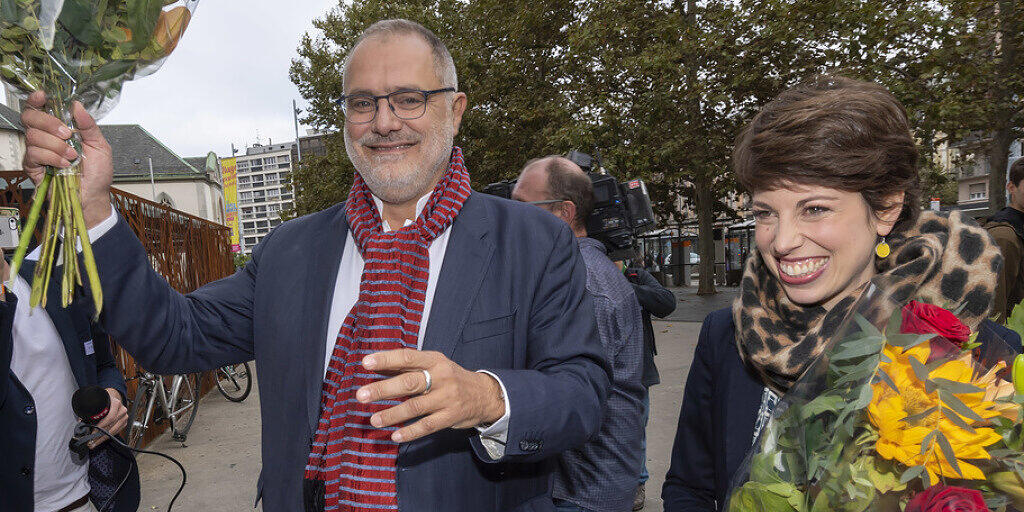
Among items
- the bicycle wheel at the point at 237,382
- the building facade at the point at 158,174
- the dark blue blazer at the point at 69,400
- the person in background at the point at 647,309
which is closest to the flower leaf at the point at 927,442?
the dark blue blazer at the point at 69,400

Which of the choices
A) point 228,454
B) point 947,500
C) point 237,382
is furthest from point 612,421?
point 237,382

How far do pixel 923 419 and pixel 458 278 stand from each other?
1.09m

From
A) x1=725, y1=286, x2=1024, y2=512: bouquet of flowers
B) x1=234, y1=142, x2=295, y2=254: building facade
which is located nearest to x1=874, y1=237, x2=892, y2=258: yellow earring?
x1=725, y1=286, x2=1024, y2=512: bouquet of flowers

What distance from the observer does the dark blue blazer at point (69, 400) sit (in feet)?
7.38

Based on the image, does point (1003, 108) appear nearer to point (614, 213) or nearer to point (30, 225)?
point (614, 213)

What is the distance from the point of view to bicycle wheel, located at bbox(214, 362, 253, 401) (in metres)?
9.25

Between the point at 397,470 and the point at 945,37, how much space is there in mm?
14904

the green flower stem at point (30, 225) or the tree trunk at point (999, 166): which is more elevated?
the tree trunk at point (999, 166)

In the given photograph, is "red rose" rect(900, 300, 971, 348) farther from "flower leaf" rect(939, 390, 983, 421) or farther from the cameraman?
the cameraman

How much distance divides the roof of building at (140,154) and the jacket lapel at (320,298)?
66.3 meters

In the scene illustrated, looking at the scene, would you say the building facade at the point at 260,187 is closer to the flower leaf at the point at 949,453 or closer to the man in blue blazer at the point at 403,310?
the man in blue blazer at the point at 403,310

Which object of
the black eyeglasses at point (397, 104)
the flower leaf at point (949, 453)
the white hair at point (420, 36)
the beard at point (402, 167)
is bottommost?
the flower leaf at point (949, 453)

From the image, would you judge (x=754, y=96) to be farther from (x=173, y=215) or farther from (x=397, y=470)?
(x=397, y=470)

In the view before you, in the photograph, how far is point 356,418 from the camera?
1632 millimetres
